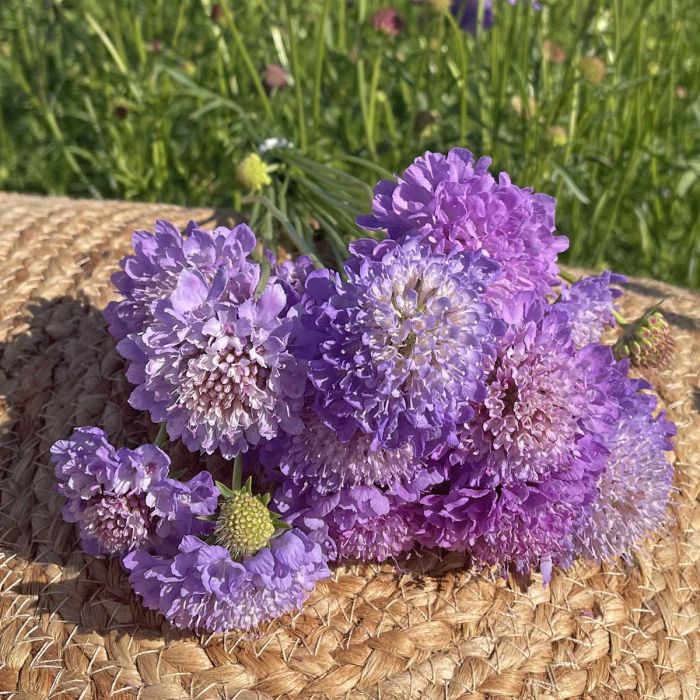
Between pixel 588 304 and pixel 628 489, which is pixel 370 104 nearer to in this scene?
pixel 588 304

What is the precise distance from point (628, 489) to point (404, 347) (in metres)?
0.39

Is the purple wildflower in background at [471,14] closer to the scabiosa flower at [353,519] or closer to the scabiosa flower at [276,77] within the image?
the scabiosa flower at [276,77]

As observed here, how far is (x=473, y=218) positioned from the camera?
0.87 meters

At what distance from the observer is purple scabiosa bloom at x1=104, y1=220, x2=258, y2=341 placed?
869mm

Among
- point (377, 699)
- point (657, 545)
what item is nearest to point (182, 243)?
point (377, 699)

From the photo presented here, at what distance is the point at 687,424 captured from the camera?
1.27 metres

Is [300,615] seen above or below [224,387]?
below

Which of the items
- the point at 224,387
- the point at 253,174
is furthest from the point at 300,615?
the point at 253,174

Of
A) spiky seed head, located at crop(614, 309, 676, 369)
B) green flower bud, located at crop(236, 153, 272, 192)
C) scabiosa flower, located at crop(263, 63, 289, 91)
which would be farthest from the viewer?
scabiosa flower, located at crop(263, 63, 289, 91)

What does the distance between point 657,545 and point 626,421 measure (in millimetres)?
234

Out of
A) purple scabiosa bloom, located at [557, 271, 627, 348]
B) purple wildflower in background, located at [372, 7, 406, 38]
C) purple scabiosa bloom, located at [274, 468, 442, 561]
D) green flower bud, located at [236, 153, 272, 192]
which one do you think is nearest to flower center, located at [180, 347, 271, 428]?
purple scabiosa bloom, located at [274, 468, 442, 561]

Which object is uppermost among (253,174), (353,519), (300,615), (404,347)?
(404,347)

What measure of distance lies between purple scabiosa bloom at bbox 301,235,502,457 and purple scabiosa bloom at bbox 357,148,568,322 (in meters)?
0.07

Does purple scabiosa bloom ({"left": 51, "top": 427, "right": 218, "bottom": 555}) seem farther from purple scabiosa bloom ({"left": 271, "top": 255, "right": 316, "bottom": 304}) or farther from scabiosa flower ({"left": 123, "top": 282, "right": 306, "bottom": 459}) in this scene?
purple scabiosa bloom ({"left": 271, "top": 255, "right": 316, "bottom": 304})
